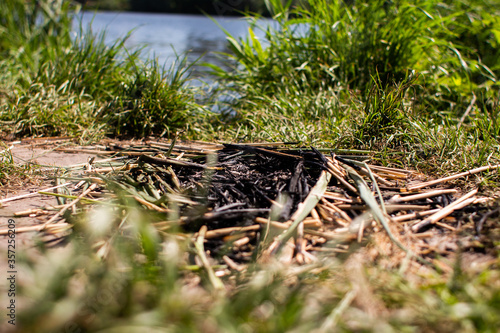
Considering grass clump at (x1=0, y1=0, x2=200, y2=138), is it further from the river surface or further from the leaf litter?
the leaf litter

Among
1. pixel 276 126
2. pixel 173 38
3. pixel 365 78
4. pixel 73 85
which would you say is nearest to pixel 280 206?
pixel 276 126

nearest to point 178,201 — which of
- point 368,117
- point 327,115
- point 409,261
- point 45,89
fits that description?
Result: point 409,261

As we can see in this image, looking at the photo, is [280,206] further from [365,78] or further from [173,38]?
[173,38]

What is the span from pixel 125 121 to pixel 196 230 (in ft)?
7.24

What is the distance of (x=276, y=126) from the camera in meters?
3.11

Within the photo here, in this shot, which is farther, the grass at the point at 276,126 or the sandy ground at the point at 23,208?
the sandy ground at the point at 23,208

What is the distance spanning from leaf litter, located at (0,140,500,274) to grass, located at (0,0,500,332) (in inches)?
2.6

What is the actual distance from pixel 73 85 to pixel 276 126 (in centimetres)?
221

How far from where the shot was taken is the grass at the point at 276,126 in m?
0.88

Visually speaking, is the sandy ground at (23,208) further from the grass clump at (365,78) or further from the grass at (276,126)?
the grass clump at (365,78)

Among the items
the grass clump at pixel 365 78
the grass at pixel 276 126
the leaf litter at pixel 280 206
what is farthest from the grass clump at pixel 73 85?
the leaf litter at pixel 280 206

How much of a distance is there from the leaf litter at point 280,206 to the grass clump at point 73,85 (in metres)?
1.37

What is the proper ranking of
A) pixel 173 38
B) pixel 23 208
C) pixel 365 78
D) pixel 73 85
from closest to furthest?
pixel 23 208 → pixel 365 78 → pixel 73 85 → pixel 173 38

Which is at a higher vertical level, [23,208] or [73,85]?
[73,85]
